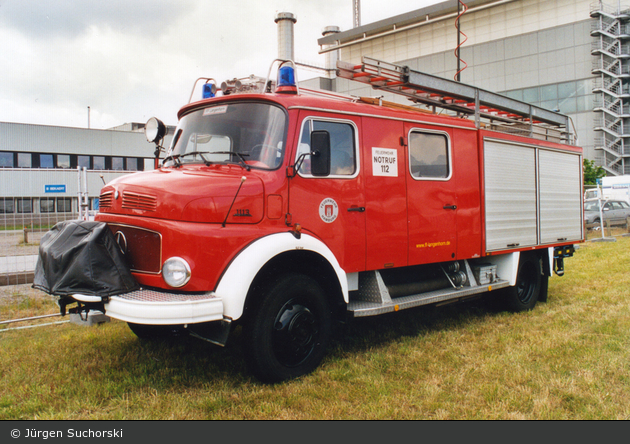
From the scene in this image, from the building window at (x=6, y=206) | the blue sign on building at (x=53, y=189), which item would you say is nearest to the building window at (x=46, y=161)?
the blue sign on building at (x=53, y=189)

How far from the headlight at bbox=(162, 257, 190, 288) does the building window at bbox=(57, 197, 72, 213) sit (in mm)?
4846

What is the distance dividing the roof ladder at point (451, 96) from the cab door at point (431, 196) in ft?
2.29

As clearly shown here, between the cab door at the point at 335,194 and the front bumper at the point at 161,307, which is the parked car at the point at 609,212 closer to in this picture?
the cab door at the point at 335,194

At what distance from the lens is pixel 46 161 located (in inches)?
1459

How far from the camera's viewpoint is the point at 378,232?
5.52m

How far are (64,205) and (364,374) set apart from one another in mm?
6414

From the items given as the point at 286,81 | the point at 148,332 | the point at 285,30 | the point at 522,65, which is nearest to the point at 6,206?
the point at 148,332

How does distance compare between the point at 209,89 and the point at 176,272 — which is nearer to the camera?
the point at 176,272

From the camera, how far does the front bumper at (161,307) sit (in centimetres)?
390

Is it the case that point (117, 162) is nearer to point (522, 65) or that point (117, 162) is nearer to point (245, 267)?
point (522, 65)

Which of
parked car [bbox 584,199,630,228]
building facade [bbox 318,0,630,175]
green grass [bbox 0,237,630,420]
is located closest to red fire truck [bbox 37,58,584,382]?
green grass [bbox 0,237,630,420]
